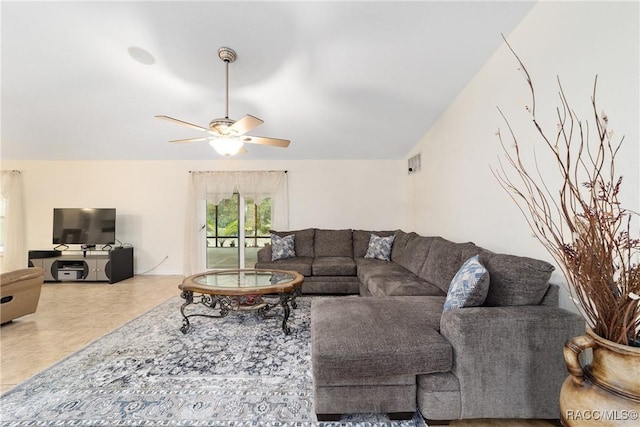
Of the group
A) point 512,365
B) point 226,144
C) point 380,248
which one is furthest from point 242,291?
point 380,248

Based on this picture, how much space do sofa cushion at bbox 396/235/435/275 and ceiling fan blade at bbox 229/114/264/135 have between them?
2.24 meters

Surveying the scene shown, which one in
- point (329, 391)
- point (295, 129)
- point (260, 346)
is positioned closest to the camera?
point (329, 391)

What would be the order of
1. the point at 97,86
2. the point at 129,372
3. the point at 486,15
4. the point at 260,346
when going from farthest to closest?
the point at 97,86
the point at 260,346
the point at 486,15
the point at 129,372

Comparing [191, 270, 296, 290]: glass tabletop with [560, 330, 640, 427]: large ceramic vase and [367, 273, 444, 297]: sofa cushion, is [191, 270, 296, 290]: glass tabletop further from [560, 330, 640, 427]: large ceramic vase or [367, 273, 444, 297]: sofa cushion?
[560, 330, 640, 427]: large ceramic vase

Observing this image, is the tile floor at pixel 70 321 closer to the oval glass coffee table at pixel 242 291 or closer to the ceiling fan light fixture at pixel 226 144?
the oval glass coffee table at pixel 242 291

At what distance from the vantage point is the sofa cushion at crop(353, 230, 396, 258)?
14.4ft

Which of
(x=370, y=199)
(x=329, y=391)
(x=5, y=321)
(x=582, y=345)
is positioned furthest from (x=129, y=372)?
(x=370, y=199)

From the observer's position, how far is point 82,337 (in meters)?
2.46

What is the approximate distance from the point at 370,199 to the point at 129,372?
13.8 feet

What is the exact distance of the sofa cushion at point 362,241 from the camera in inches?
173

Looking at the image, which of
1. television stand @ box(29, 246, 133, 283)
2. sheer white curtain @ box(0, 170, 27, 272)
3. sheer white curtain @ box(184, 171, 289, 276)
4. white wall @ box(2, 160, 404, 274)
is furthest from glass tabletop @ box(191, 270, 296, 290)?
sheer white curtain @ box(0, 170, 27, 272)

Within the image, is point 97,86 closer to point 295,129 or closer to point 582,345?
point 295,129

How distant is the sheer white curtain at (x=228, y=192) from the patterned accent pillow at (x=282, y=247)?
28.7 inches

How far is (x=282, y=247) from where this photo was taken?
13.9ft
